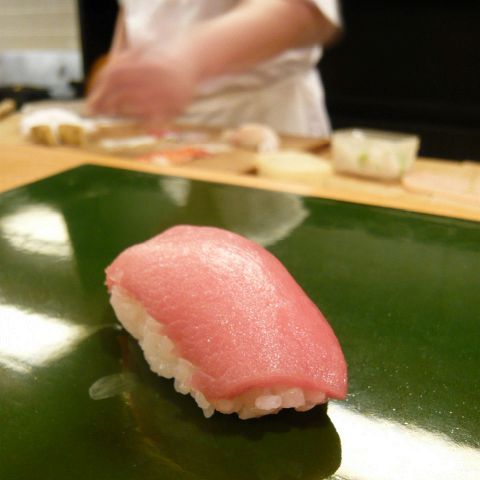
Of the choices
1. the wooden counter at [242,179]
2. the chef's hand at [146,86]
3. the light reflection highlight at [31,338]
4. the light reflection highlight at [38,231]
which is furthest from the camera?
the chef's hand at [146,86]

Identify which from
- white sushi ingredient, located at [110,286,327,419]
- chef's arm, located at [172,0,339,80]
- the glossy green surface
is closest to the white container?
the glossy green surface

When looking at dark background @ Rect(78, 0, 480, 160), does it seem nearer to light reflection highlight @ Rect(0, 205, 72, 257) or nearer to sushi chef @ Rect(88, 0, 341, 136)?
sushi chef @ Rect(88, 0, 341, 136)

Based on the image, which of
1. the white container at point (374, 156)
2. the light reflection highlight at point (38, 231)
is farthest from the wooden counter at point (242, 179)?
the light reflection highlight at point (38, 231)

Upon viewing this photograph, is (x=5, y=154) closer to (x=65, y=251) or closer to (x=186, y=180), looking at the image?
(x=186, y=180)

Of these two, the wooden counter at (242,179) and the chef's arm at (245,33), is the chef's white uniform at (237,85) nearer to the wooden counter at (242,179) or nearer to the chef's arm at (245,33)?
the chef's arm at (245,33)

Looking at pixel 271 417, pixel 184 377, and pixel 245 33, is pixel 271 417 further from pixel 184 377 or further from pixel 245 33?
pixel 245 33

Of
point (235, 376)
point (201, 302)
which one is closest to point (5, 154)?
point (201, 302)
